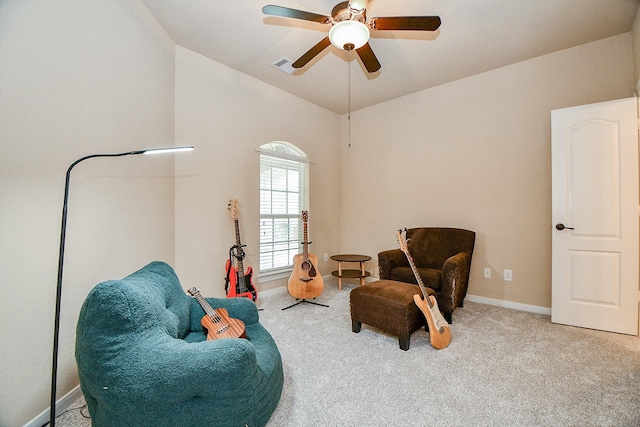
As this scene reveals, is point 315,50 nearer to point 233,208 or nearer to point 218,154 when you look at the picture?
point 218,154

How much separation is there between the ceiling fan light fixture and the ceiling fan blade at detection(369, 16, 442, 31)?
98mm

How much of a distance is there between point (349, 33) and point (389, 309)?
2.00m

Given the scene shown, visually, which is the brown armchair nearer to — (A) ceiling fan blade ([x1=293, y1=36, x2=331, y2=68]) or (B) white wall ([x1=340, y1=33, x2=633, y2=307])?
(B) white wall ([x1=340, y1=33, x2=633, y2=307])

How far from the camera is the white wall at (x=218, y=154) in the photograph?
2842 millimetres

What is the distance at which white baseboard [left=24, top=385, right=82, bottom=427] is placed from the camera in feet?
4.53

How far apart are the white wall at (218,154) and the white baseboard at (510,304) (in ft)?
7.82

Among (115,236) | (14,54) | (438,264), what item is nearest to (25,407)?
(115,236)

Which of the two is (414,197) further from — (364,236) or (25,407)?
(25,407)

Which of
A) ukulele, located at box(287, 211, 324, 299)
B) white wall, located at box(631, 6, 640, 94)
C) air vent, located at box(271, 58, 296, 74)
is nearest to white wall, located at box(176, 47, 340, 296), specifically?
air vent, located at box(271, 58, 296, 74)

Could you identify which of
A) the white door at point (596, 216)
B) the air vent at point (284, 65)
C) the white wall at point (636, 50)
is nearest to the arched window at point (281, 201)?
the air vent at point (284, 65)

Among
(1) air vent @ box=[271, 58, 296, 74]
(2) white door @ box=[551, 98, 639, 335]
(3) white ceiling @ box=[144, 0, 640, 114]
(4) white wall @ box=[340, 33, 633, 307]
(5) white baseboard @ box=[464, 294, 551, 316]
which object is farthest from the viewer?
(1) air vent @ box=[271, 58, 296, 74]

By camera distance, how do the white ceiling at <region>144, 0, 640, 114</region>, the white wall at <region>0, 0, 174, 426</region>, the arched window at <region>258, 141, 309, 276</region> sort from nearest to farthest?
the white wall at <region>0, 0, 174, 426</region>
the white ceiling at <region>144, 0, 640, 114</region>
the arched window at <region>258, 141, 309, 276</region>

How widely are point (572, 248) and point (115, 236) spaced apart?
3811 millimetres

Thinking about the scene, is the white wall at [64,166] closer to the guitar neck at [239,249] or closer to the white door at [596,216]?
the guitar neck at [239,249]
